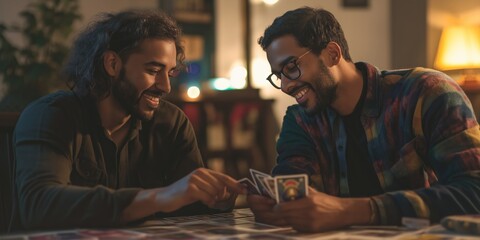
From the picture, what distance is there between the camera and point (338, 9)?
577 centimetres

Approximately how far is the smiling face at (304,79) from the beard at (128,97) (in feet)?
1.56

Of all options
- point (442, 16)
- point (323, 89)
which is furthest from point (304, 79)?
point (442, 16)

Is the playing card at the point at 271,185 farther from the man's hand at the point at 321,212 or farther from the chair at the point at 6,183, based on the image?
the chair at the point at 6,183

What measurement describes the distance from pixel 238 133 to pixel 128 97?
3720mm

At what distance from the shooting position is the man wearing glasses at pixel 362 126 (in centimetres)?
171

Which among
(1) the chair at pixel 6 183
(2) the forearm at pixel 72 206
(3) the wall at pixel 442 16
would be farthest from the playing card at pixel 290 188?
(3) the wall at pixel 442 16

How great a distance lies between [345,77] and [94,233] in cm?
105

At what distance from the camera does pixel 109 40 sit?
6.91 ft

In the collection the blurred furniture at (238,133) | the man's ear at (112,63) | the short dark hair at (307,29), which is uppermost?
the short dark hair at (307,29)

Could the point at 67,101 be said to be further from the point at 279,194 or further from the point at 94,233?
the point at 279,194

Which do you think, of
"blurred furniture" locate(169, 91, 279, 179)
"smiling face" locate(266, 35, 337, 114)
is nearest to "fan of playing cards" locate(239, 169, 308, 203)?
"smiling face" locate(266, 35, 337, 114)

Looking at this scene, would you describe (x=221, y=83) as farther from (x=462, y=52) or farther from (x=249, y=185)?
(x=249, y=185)

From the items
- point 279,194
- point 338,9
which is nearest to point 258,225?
point 279,194

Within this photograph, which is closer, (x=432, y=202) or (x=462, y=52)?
(x=432, y=202)
